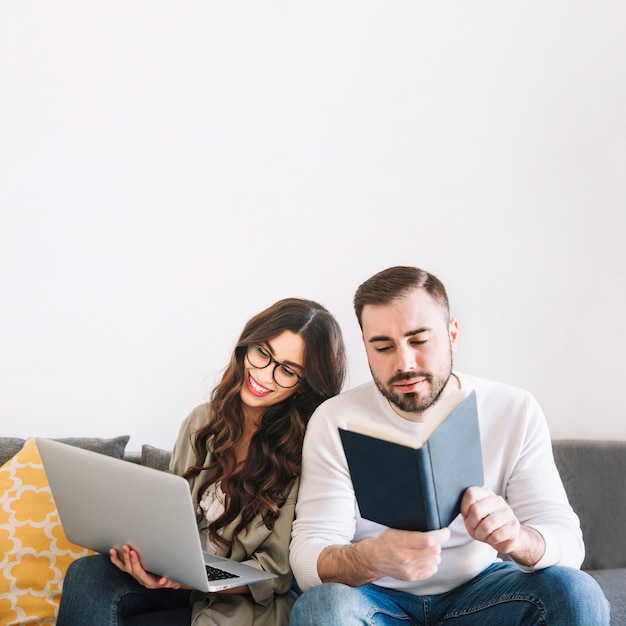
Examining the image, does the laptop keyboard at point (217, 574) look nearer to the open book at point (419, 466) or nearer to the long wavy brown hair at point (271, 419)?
the long wavy brown hair at point (271, 419)

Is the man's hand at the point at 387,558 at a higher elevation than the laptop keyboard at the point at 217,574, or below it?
higher

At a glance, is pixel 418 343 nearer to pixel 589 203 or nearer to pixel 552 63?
pixel 589 203

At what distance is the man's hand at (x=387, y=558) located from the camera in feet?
4.80

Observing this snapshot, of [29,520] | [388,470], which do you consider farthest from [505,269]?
[29,520]

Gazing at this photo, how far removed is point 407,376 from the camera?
184 cm

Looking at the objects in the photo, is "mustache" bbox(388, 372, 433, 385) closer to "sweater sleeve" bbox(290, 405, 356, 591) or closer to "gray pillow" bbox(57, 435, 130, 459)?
"sweater sleeve" bbox(290, 405, 356, 591)

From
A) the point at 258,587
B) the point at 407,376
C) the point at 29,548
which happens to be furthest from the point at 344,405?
the point at 29,548

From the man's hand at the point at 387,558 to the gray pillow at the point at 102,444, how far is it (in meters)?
Answer: 0.83

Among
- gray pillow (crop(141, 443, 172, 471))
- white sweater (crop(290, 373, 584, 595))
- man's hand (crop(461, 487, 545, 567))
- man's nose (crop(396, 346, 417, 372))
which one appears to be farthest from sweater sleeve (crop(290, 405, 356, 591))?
gray pillow (crop(141, 443, 172, 471))

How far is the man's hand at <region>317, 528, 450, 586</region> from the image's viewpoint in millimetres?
1462

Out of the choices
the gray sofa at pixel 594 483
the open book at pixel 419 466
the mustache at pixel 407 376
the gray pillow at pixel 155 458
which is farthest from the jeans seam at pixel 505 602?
the gray pillow at pixel 155 458

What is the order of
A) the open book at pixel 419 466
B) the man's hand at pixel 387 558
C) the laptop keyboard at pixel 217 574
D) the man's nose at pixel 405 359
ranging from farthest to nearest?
the man's nose at pixel 405 359 < the laptop keyboard at pixel 217 574 < the man's hand at pixel 387 558 < the open book at pixel 419 466

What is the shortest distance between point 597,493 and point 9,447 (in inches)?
69.5

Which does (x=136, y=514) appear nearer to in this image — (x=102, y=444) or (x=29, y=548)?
(x=29, y=548)
